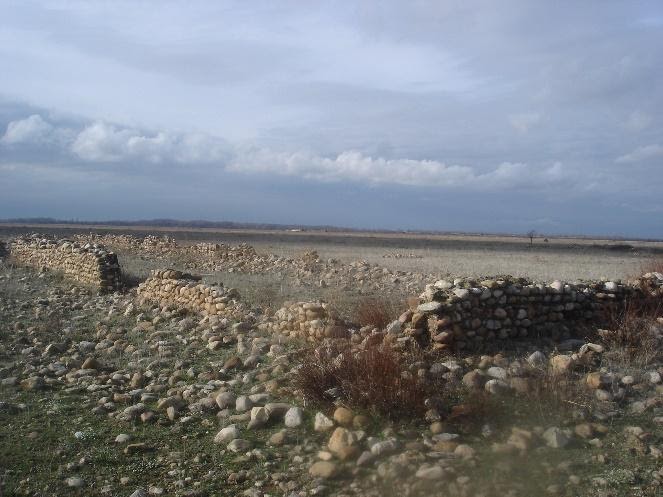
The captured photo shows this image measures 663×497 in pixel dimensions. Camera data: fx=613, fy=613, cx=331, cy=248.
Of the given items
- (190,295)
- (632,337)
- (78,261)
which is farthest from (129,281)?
(632,337)

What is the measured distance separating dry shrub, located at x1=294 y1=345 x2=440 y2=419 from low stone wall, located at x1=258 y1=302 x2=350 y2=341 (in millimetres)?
1454

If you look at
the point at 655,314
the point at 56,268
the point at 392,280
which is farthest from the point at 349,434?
the point at 56,268

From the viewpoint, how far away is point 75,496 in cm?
530

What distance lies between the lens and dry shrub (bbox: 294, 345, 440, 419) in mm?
6301

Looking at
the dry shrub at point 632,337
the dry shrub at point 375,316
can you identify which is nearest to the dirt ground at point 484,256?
the dry shrub at point 632,337

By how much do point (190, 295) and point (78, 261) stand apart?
7856mm

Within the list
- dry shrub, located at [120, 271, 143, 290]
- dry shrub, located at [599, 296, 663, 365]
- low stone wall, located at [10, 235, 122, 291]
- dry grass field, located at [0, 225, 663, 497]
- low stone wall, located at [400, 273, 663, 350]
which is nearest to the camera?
dry grass field, located at [0, 225, 663, 497]

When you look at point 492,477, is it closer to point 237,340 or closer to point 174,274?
point 237,340

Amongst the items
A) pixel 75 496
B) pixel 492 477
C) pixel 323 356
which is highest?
pixel 323 356

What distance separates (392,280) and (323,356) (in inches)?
446

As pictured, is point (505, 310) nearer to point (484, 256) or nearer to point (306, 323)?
point (306, 323)

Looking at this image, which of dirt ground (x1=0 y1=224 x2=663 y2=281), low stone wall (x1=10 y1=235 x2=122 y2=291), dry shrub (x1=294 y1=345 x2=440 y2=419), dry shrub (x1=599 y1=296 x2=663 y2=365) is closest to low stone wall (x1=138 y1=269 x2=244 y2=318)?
low stone wall (x1=10 y1=235 x2=122 y2=291)

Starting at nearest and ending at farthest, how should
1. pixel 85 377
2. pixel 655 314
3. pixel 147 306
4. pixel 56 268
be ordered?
pixel 85 377, pixel 655 314, pixel 147 306, pixel 56 268

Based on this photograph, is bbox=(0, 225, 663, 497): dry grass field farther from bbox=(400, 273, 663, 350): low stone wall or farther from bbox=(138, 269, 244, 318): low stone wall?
bbox=(138, 269, 244, 318): low stone wall
